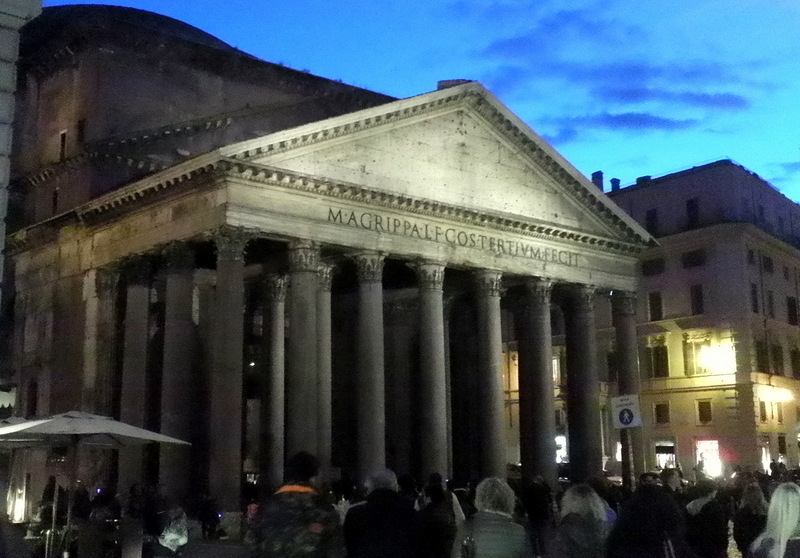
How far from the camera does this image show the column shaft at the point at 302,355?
20562mm

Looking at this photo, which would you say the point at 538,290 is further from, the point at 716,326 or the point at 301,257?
the point at 716,326

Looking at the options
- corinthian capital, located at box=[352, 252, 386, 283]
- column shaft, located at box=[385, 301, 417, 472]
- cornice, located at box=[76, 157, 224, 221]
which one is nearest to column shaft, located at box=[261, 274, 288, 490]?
corinthian capital, located at box=[352, 252, 386, 283]

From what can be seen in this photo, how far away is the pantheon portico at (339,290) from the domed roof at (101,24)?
612 centimetres

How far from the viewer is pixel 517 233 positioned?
1022 inches

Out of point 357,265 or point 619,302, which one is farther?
point 619,302

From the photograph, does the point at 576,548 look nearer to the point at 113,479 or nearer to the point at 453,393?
the point at 113,479

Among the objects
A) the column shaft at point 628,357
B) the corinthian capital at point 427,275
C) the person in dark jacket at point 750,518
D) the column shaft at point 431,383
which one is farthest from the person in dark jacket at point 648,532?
the column shaft at point 628,357

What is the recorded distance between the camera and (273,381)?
974 inches

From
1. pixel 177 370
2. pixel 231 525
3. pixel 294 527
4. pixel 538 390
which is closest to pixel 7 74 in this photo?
pixel 294 527

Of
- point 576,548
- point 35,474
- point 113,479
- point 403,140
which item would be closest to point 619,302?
point 403,140

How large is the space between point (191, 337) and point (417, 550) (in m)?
17.2

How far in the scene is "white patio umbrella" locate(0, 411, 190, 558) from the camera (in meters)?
Answer: 12.7

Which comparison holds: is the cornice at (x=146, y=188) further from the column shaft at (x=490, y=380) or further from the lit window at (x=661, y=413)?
the lit window at (x=661, y=413)

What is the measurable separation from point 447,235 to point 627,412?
393 inches
